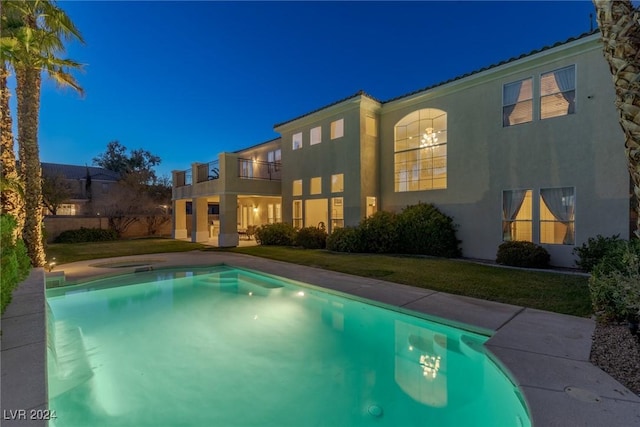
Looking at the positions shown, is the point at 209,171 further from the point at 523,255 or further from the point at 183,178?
the point at 523,255

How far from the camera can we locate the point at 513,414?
3438mm

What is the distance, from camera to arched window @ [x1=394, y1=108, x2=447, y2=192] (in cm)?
1367

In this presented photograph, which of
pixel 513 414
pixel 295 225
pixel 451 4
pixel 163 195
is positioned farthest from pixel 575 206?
pixel 163 195

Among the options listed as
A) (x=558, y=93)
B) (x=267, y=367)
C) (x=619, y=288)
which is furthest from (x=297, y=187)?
(x=619, y=288)

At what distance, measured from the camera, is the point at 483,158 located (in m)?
11.9

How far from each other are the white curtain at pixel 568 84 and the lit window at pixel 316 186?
10.6 metres

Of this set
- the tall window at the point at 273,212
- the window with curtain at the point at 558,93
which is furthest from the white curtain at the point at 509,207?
the tall window at the point at 273,212

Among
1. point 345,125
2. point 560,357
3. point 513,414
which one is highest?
point 345,125

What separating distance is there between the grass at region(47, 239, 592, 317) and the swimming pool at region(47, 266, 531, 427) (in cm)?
213

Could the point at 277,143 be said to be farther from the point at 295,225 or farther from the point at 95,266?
the point at 95,266

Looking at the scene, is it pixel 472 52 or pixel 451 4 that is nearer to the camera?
pixel 451 4

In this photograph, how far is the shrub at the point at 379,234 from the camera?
13578mm

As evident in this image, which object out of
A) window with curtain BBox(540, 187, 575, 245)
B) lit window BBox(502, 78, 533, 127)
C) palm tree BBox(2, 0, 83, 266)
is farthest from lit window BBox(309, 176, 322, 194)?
palm tree BBox(2, 0, 83, 266)

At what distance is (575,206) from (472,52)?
39.9 meters
